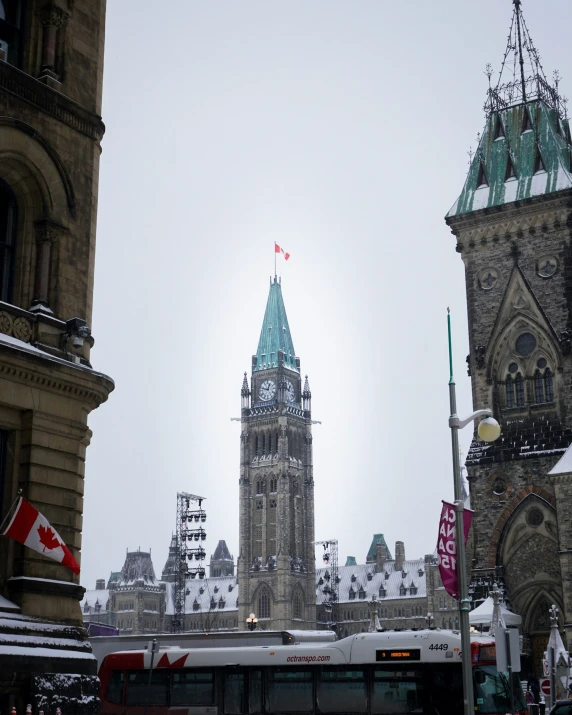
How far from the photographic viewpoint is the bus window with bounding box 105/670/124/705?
26.0 m

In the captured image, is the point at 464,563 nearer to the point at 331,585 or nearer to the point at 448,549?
the point at 448,549

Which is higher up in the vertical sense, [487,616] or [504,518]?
[504,518]

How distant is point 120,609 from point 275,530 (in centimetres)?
4024

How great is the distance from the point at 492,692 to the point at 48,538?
37.6 ft

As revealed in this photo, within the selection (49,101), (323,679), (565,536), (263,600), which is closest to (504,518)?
(565,536)

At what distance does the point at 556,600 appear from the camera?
45188 millimetres

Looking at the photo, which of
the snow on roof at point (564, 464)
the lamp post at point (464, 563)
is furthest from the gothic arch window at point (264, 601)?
the lamp post at point (464, 563)

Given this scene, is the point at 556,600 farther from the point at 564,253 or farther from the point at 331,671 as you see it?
the point at 331,671

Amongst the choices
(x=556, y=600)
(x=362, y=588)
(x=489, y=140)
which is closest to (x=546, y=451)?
(x=556, y=600)

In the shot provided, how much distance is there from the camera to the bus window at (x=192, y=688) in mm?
24750

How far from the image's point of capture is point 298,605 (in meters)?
161

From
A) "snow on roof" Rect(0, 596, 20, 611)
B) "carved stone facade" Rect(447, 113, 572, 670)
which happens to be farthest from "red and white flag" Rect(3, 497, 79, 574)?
"carved stone facade" Rect(447, 113, 572, 670)

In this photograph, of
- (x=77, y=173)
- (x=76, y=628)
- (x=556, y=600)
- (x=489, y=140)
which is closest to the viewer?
(x=76, y=628)

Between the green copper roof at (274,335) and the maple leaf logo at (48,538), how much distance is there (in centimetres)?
16175
